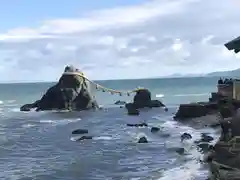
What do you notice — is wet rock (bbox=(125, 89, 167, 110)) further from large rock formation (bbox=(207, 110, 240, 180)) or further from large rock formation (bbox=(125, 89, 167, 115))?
large rock formation (bbox=(207, 110, 240, 180))

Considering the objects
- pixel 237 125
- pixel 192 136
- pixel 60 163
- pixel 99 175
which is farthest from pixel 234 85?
pixel 192 136

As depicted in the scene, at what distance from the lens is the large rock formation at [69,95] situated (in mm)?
96938

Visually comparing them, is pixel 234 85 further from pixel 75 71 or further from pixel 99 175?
pixel 75 71

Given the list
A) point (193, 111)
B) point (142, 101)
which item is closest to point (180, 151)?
point (193, 111)

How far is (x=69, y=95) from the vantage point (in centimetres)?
9662

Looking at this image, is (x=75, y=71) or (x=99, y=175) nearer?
(x=99, y=175)

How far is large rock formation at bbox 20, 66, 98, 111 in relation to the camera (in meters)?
96.9

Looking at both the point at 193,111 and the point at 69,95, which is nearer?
the point at 193,111

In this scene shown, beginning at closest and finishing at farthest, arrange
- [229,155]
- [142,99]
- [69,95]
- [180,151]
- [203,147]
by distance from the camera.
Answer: [229,155], [180,151], [203,147], [69,95], [142,99]

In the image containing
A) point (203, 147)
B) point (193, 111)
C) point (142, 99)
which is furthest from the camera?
point (142, 99)

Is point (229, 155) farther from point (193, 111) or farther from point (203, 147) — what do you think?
point (193, 111)

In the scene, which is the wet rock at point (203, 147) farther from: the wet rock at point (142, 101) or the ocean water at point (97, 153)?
the wet rock at point (142, 101)

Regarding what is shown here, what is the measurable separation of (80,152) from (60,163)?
5.34 metres

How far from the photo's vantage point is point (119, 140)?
52.5 metres
